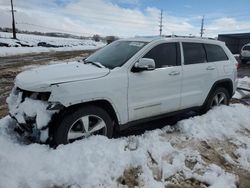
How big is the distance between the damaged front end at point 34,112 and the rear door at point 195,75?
2651mm

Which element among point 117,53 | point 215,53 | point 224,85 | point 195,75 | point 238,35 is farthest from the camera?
point 238,35

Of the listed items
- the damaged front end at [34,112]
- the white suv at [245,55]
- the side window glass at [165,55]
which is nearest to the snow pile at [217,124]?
the side window glass at [165,55]

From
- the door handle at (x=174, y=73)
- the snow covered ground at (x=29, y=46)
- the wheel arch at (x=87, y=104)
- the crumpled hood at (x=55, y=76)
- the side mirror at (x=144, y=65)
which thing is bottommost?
the snow covered ground at (x=29, y=46)

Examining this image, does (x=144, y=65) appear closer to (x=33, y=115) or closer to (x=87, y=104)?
(x=87, y=104)

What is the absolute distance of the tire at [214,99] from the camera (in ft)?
19.7

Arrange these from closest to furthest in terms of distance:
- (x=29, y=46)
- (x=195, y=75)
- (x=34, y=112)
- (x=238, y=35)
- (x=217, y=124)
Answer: (x=34, y=112) → (x=217, y=124) → (x=195, y=75) → (x=238, y=35) → (x=29, y=46)

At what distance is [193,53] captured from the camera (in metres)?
5.62

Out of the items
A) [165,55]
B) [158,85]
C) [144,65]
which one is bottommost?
[158,85]

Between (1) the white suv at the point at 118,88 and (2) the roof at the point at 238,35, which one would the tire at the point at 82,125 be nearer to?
(1) the white suv at the point at 118,88

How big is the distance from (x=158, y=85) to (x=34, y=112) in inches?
83.7

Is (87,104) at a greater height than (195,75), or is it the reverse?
(195,75)

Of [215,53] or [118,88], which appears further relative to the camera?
[215,53]

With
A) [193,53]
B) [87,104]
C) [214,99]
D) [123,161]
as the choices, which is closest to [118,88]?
[87,104]

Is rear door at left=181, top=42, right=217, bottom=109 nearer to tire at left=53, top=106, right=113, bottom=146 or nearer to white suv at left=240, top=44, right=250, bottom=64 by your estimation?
tire at left=53, top=106, right=113, bottom=146
